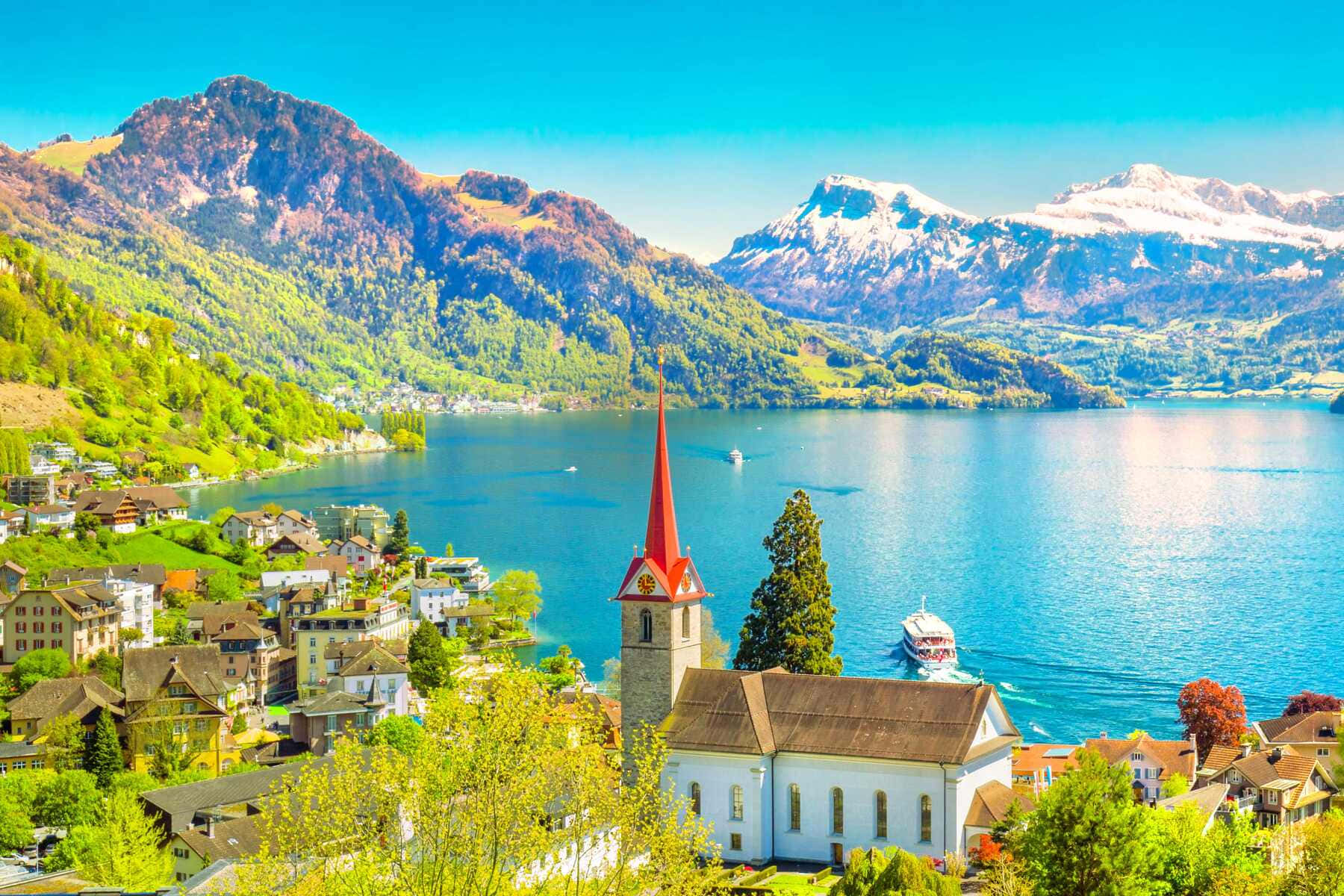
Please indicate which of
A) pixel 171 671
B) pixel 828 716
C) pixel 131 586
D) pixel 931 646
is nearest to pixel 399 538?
pixel 131 586

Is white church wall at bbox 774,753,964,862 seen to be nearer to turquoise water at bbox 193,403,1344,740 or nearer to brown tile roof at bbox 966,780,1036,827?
brown tile roof at bbox 966,780,1036,827

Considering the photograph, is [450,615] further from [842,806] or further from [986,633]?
[842,806]

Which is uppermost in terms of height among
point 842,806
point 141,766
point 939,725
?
point 939,725

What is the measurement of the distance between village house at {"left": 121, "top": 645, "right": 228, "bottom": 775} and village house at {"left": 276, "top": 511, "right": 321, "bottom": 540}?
50.5m

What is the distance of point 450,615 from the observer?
274 feet

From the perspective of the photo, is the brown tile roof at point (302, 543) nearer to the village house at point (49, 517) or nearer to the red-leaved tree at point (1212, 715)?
the village house at point (49, 517)

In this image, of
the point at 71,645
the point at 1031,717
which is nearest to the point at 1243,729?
the point at 1031,717

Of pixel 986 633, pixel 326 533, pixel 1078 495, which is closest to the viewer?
pixel 986 633

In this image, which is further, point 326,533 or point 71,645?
point 326,533

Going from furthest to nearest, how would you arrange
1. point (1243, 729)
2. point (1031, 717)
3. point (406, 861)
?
point (1031, 717) → point (1243, 729) → point (406, 861)

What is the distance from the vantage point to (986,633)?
266 feet

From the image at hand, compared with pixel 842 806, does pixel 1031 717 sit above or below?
below

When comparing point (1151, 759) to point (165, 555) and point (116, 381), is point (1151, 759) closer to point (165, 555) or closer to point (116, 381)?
point (165, 555)

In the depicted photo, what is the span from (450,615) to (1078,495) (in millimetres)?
93535
